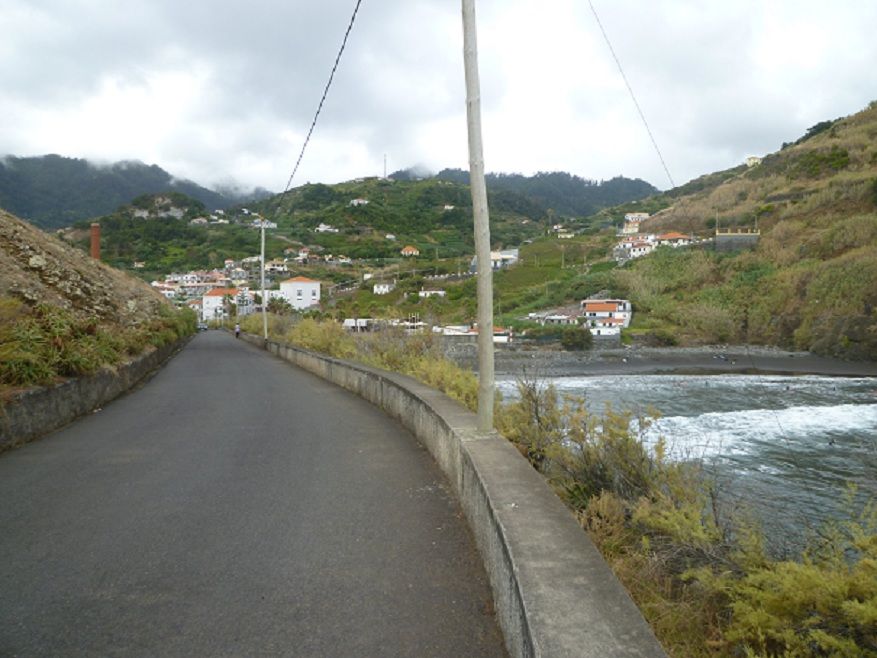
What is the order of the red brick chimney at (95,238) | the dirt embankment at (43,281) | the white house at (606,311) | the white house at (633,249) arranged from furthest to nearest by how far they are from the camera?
the white house at (633,249), the white house at (606,311), the red brick chimney at (95,238), the dirt embankment at (43,281)

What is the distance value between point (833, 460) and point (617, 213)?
194 m

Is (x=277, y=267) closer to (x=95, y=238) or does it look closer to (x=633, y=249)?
(x=633, y=249)

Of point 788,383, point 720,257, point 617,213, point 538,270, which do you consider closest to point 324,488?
point 788,383

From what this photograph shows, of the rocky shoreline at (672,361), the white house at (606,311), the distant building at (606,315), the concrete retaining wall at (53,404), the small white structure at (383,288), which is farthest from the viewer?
the small white structure at (383,288)

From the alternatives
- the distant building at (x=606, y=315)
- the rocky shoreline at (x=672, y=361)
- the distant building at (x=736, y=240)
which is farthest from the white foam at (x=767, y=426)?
the distant building at (x=736, y=240)

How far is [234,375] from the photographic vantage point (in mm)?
18141

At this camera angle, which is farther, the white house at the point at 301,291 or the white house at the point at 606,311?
the white house at the point at 301,291

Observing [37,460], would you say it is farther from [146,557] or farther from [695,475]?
[695,475]

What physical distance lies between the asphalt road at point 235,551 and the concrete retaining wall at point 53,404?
1.27 ft

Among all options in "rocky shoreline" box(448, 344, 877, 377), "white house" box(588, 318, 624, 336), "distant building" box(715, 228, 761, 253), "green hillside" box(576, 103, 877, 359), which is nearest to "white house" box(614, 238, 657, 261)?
"green hillside" box(576, 103, 877, 359)

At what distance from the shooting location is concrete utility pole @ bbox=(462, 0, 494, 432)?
550cm

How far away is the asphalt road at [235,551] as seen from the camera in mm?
3143

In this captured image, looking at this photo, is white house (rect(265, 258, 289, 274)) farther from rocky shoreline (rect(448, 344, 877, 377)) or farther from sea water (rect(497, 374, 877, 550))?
sea water (rect(497, 374, 877, 550))

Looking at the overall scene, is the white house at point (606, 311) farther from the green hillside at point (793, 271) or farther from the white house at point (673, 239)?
the white house at point (673, 239)
